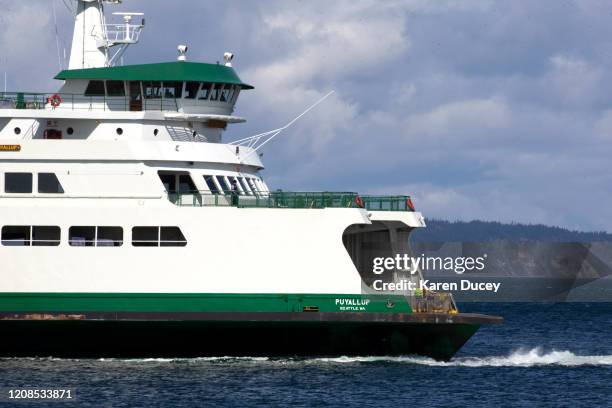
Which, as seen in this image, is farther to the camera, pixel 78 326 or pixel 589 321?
pixel 589 321

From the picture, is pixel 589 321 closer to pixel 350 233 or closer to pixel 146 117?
pixel 350 233

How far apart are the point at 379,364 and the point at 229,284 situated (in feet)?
12.2

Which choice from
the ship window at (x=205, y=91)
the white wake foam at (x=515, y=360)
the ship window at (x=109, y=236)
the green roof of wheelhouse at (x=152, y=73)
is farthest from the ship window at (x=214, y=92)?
the white wake foam at (x=515, y=360)

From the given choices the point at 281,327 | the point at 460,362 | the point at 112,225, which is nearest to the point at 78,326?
the point at 112,225

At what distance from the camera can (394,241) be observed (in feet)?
98.5

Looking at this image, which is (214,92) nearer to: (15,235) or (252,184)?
(252,184)

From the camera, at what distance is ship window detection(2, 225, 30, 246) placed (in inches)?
1095

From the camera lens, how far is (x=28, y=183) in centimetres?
2825

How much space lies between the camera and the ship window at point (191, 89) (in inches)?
1161

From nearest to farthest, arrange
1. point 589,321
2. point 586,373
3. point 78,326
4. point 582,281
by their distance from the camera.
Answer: point 78,326 < point 586,373 < point 589,321 < point 582,281

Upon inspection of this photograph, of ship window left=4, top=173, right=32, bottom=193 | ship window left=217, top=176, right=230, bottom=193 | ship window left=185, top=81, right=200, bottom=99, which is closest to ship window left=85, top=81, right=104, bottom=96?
ship window left=185, top=81, right=200, bottom=99

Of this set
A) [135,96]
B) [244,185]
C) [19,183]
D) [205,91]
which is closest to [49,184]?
[19,183]

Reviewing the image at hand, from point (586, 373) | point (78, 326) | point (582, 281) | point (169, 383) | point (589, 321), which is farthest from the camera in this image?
point (582, 281)

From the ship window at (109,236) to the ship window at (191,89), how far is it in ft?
12.6
